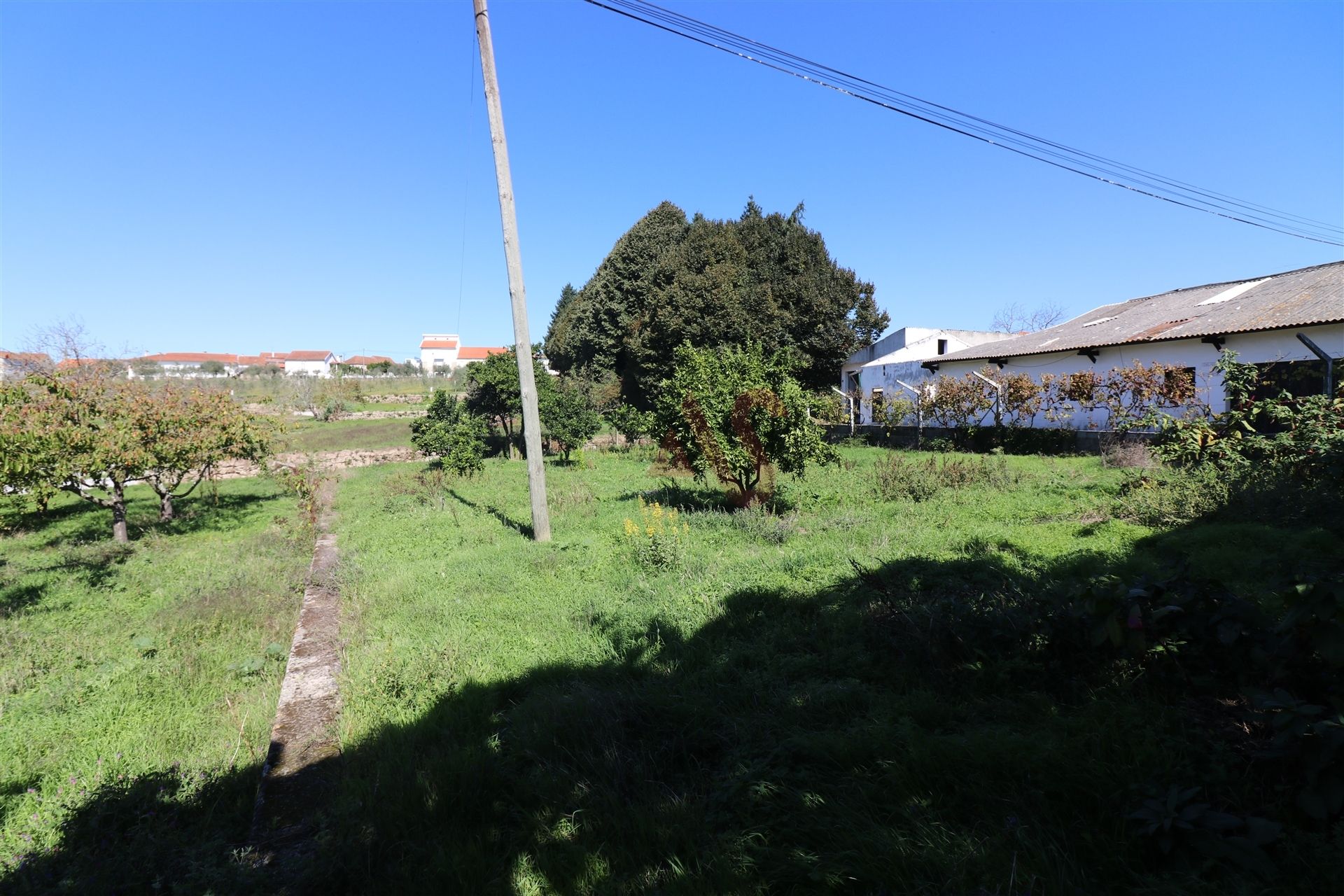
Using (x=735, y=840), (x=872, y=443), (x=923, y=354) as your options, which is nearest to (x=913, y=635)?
(x=735, y=840)

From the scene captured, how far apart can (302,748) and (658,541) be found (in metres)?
3.47

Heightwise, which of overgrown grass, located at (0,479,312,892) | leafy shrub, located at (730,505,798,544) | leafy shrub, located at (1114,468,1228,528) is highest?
leafy shrub, located at (1114,468,1228,528)

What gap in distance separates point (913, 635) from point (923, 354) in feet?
76.4

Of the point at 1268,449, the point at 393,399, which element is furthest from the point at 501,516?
the point at 393,399

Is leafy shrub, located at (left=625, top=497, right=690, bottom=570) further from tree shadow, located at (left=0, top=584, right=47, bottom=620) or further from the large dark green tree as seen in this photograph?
the large dark green tree

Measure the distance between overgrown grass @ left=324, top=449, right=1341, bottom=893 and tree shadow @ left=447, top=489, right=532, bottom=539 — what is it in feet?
8.05

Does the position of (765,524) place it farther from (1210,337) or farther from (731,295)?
(731,295)

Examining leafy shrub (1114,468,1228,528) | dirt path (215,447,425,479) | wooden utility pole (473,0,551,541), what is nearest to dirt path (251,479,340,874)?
wooden utility pole (473,0,551,541)

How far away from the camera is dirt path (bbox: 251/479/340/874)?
9.37ft

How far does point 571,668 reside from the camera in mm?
4059

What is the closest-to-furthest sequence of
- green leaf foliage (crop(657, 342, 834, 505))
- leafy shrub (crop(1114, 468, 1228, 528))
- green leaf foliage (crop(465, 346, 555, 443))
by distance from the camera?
leafy shrub (crop(1114, 468, 1228, 528)), green leaf foliage (crop(657, 342, 834, 505)), green leaf foliage (crop(465, 346, 555, 443))

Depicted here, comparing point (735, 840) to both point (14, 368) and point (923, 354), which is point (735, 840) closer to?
point (923, 354)

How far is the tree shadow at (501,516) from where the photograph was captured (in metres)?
8.80

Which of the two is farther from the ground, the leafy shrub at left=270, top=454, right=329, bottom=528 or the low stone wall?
the low stone wall
